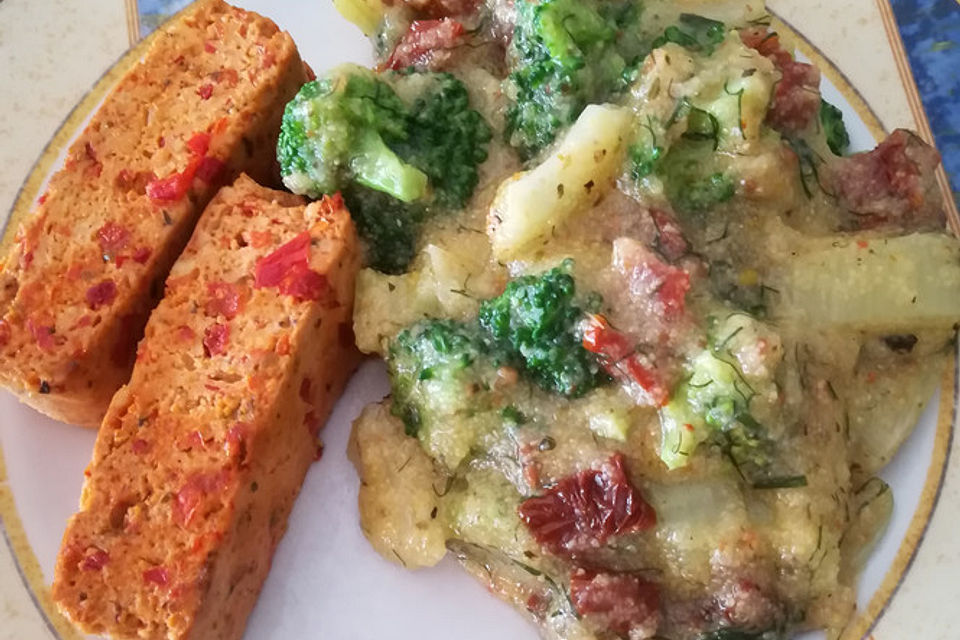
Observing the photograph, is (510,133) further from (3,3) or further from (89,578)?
(3,3)

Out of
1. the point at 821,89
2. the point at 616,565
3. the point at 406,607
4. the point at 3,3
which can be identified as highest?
the point at 3,3

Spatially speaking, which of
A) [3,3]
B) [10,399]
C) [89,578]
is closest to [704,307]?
[89,578]

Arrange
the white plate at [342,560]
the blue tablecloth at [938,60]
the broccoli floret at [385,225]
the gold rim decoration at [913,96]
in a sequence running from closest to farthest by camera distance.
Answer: the white plate at [342,560] → the broccoli floret at [385,225] → the gold rim decoration at [913,96] → the blue tablecloth at [938,60]

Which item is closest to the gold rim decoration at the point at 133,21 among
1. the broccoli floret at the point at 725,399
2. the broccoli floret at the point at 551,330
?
the broccoli floret at the point at 551,330

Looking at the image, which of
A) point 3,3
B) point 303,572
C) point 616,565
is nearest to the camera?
point 616,565

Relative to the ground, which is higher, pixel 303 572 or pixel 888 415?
pixel 888 415

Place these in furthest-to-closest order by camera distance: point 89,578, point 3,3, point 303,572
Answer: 1. point 3,3
2. point 303,572
3. point 89,578

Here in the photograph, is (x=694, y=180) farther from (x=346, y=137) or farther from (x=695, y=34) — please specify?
(x=346, y=137)

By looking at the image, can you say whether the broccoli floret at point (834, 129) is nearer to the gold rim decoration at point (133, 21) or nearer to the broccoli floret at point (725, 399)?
the broccoli floret at point (725, 399)
